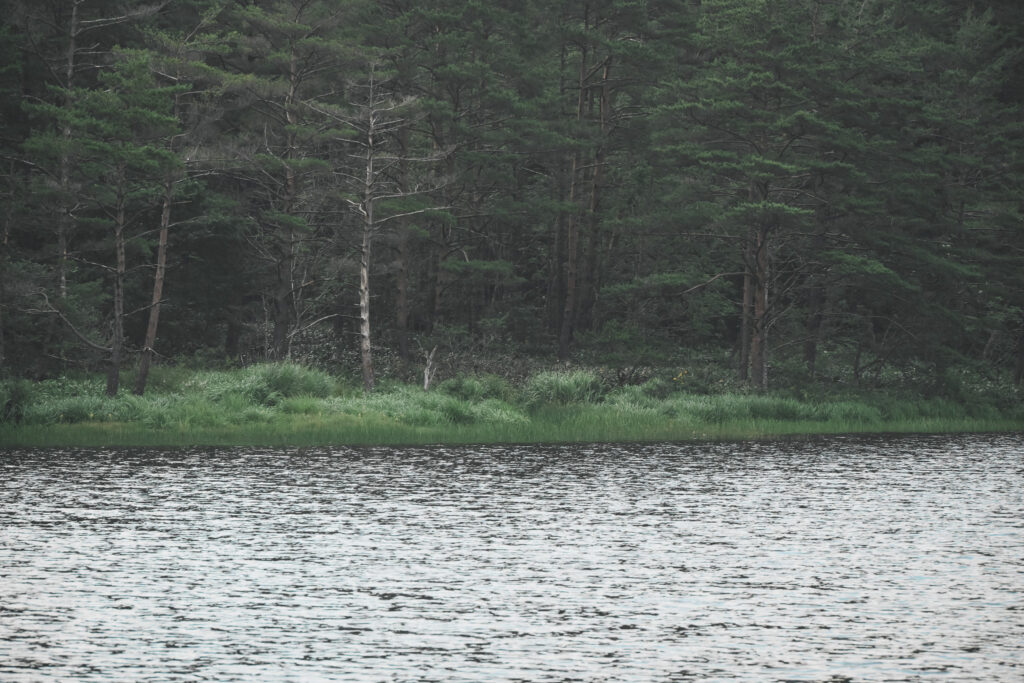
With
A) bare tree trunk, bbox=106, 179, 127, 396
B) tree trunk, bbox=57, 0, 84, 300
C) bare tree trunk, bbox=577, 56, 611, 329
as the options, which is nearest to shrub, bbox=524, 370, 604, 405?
bare tree trunk, bbox=106, 179, 127, 396

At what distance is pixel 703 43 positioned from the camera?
38094mm

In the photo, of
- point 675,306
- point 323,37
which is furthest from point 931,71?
point 323,37

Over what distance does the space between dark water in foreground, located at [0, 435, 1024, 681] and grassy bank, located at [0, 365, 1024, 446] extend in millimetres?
4298

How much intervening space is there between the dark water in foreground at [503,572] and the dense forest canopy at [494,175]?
1389 centimetres

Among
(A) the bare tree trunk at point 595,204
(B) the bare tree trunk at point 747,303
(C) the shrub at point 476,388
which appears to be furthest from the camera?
(A) the bare tree trunk at point 595,204

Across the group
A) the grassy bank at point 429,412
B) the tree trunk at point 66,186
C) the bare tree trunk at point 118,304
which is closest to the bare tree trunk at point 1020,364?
the grassy bank at point 429,412

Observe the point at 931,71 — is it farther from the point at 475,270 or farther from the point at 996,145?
the point at 475,270

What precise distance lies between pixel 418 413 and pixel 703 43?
16699 millimetres

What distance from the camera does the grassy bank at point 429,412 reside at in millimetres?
26984

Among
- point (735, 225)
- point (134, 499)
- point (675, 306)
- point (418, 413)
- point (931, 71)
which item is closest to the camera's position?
point (134, 499)

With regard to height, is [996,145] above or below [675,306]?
above

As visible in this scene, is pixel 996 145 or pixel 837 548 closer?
pixel 837 548

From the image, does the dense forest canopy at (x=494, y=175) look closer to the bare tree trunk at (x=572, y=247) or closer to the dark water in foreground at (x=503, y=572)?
the bare tree trunk at (x=572, y=247)

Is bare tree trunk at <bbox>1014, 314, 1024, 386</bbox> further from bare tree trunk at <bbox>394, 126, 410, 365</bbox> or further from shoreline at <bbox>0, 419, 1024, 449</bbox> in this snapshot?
bare tree trunk at <bbox>394, 126, 410, 365</bbox>
